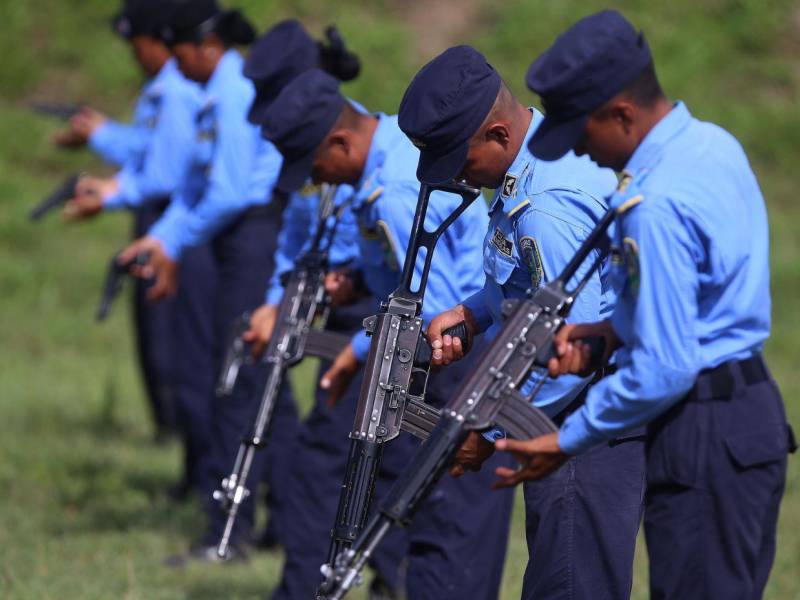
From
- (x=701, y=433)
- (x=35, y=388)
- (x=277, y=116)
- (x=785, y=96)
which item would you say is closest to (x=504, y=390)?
(x=701, y=433)

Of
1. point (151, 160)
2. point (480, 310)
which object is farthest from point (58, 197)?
point (480, 310)

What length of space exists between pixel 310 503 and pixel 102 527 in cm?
190

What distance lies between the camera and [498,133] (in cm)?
377

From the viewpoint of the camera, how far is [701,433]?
3207 millimetres

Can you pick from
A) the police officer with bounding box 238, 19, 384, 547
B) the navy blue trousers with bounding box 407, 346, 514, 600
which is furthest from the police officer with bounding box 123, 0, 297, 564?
the navy blue trousers with bounding box 407, 346, 514, 600

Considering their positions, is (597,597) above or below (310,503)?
above

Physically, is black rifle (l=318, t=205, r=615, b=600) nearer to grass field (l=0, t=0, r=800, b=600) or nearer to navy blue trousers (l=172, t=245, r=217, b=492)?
grass field (l=0, t=0, r=800, b=600)

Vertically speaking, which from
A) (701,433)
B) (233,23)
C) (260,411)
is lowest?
(260,411)

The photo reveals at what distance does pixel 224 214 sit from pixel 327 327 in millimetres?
1162

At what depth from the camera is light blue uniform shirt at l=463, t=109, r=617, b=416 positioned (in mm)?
3639

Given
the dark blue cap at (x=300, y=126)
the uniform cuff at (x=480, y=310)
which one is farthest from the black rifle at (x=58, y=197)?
the uniform cuff at (x=480, y=310)

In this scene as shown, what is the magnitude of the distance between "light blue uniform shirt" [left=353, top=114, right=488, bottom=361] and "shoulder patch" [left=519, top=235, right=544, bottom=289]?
73 centimetres

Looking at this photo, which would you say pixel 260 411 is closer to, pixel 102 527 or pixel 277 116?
pixel 277 116

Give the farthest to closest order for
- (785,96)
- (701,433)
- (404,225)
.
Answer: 1. (785,96)
2. (404,225)
3. (701,433)
